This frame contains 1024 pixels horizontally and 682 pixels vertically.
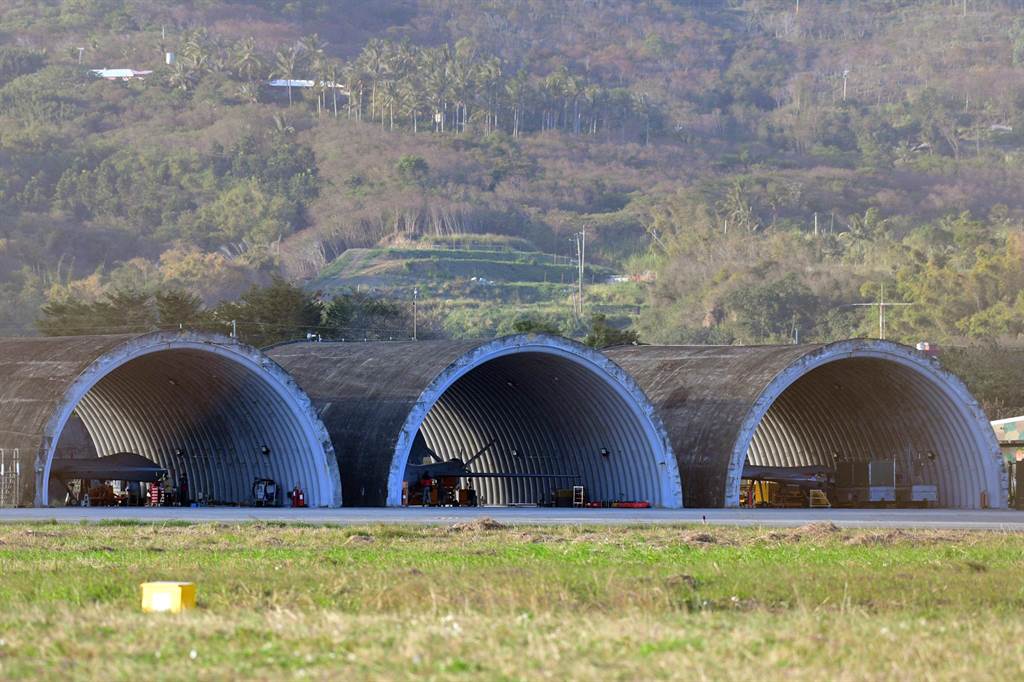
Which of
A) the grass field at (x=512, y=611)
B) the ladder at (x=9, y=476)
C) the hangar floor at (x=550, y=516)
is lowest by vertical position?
the grass field at (x=512, y=611)

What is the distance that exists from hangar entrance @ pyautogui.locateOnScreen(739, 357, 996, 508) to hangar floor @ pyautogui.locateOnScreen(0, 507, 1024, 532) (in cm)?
672

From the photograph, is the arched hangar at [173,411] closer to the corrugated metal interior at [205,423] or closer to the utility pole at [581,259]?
the corrugated metal interior at [205,423]

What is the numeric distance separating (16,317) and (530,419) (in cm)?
7298

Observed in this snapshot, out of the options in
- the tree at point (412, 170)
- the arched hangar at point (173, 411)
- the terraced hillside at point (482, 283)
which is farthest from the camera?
the tree at point (412, 170)

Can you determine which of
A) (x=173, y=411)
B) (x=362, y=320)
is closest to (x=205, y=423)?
(x=173, y=411)

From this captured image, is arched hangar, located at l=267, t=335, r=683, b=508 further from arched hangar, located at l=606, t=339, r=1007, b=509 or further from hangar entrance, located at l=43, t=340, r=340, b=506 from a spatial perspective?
arched hangar, located at l=606, t=339, r=1007, b=509

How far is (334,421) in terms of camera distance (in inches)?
1980

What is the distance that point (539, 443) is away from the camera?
5612 cm

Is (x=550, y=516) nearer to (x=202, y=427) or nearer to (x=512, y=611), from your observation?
(x=202, y=427)

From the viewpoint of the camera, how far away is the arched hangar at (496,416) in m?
48.1

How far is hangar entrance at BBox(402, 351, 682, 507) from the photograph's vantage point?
167 ft

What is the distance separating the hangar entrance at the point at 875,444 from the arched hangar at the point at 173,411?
1503 centimetres

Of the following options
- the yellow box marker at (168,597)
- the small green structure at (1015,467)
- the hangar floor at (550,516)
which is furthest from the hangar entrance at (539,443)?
the yellow box marker at (168,597)

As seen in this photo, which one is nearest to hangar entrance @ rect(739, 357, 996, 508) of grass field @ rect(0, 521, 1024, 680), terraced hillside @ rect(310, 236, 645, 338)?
grass field @ rect(0, 521, 1024, 680)
